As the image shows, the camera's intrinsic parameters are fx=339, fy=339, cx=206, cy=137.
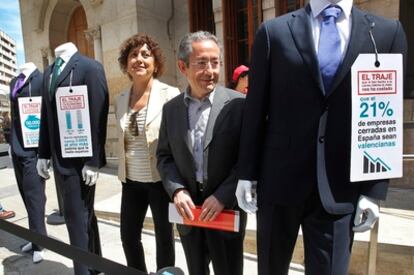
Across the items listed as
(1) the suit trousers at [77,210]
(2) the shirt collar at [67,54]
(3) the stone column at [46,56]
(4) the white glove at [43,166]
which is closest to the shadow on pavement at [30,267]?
(1) the suit trousers at [77,210]

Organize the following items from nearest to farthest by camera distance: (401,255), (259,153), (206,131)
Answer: (259,153)
(206,131)
(401,255)

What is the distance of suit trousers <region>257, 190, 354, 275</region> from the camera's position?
4.44ft

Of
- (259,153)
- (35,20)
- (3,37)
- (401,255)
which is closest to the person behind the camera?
(259,153)

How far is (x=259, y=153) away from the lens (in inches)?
57.2

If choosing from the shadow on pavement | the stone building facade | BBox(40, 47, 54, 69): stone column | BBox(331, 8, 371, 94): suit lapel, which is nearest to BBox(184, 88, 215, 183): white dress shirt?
BBox(331, 8, 371, 94): suit lapel

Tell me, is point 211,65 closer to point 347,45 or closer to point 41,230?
point 347,45

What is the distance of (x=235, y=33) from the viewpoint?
5.85 m

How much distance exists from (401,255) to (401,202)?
1.30 metres

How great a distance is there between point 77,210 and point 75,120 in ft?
2.02

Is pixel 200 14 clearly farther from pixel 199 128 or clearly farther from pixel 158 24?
pixel 199 128

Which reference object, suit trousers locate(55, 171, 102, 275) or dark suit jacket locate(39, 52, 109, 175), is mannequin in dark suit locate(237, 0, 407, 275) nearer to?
dark suit jacket locate(39, 52, 109, 175)

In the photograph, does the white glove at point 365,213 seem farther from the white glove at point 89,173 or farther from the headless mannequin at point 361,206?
the white glove at point 89,173

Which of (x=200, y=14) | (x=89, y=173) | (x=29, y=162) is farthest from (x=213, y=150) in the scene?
(x=200, y=14)

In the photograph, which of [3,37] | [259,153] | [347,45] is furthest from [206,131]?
[3,37]
